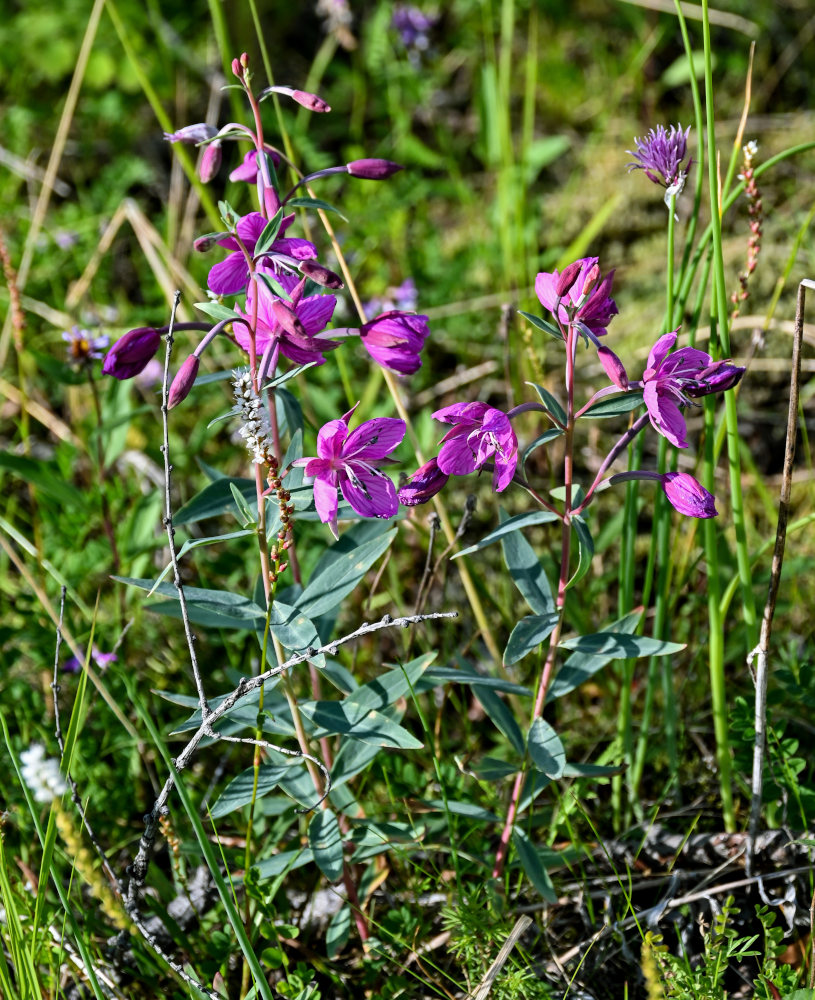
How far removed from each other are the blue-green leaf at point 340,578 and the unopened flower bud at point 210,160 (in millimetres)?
664

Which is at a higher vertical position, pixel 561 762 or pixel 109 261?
pixel 109 261

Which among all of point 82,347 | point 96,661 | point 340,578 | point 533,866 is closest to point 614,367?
point 340,578

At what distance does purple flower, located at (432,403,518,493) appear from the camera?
4.25 feet

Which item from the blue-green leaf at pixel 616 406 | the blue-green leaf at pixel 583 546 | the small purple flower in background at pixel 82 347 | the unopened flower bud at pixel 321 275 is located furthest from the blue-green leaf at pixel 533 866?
the small purple flower in background at pixel 82 347

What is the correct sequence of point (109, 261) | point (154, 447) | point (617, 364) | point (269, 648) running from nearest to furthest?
1. point (617, 364)
2. point (269, 648)
3. point (154, 447)
4. point (109, 261)

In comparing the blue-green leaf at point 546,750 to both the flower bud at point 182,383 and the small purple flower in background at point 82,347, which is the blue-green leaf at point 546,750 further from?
the small purple flower in background at point 82,347

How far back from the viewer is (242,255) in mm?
1418

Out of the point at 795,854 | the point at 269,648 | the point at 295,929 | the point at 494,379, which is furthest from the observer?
the point at 494,379

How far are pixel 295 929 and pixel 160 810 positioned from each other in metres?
0.41

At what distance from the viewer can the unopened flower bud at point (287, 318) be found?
1.28 m

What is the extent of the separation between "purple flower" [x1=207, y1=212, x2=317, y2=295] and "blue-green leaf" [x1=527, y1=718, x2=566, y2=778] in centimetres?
85

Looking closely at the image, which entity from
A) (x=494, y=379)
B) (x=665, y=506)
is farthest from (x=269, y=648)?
(x=494, y=379)

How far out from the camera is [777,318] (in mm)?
2855

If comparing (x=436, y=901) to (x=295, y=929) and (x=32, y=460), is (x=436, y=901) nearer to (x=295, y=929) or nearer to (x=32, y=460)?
(x=295, y=929)
